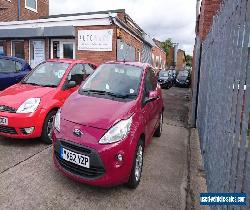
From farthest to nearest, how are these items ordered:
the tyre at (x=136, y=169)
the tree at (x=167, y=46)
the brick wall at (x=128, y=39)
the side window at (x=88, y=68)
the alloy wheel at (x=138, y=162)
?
the tree at (x=167, y=46)
the brick wall at (x=128, y=39)
the side window at (x=88, y=68)
the alloy wheel at (x=138, y=162)
the tyre at (x=136, y=169)

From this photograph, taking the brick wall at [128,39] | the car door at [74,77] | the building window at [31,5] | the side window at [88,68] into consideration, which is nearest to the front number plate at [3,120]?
the car door at [74,77]

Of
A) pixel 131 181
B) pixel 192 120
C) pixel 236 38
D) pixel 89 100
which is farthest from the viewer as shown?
pixel 192 120

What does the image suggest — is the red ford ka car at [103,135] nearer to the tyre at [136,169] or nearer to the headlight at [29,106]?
the tyre at [136,169]

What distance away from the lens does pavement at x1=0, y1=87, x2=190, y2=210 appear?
10.9 ft

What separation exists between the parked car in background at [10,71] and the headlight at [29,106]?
335 cm

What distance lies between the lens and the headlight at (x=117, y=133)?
3.35m

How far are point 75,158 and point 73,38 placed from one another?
12515mm

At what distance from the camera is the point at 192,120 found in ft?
25.2

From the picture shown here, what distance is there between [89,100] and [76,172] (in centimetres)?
117

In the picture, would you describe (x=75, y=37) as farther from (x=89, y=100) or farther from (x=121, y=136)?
(x=121, y=136)

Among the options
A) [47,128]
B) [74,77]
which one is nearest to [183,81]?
[74,77]

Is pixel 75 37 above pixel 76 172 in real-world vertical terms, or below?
above

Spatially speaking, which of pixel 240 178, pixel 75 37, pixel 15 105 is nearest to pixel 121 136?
pixel 240 178

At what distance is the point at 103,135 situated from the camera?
3.38 meters
